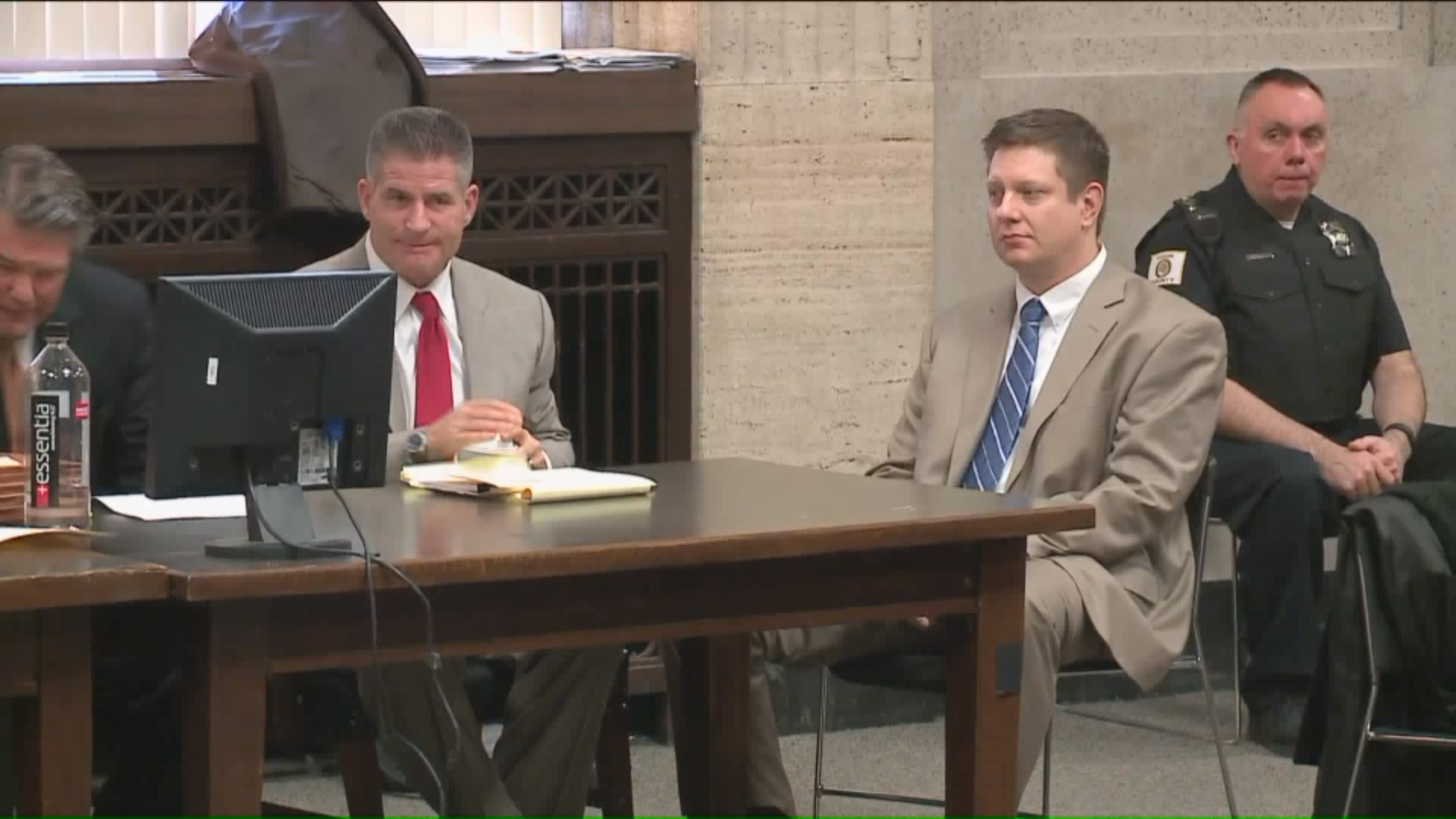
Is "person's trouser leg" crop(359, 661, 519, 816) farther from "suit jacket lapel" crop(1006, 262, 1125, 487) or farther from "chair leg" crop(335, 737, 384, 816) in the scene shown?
"suit jacket lapel" crop(1006, 262, 1125, 487)

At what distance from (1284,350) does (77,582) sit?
11.8 ft

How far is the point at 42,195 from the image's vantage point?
3.89 metres

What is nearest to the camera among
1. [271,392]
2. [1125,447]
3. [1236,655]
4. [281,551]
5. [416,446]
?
[281,551]

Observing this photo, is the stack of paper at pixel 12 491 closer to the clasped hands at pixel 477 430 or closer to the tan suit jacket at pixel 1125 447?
the clasped hands at pixel 477 430

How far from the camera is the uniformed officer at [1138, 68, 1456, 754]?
548cm

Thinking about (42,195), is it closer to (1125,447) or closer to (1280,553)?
(1125,447)

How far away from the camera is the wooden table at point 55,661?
2947mm

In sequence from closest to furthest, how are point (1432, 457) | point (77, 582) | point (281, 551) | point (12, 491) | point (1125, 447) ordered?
point (77, 582)
point (281, 551)
point (12, 491)
point (1125, 447)
point (1432, 457)

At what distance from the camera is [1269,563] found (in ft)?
18.0

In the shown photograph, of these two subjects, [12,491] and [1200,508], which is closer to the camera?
[12,491]

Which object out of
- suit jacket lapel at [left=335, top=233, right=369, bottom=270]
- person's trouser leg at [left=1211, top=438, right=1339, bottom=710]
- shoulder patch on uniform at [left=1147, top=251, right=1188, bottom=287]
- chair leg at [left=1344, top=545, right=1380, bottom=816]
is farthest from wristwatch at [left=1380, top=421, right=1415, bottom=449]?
suit jacket lapel at [left=335, top=233, right=369, bottom=270]

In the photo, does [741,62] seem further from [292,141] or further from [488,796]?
[488,796]

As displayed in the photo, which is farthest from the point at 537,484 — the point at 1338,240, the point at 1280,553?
the point at 1338,240

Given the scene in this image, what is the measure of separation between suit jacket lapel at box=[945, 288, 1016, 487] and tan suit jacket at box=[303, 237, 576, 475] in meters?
0.75
